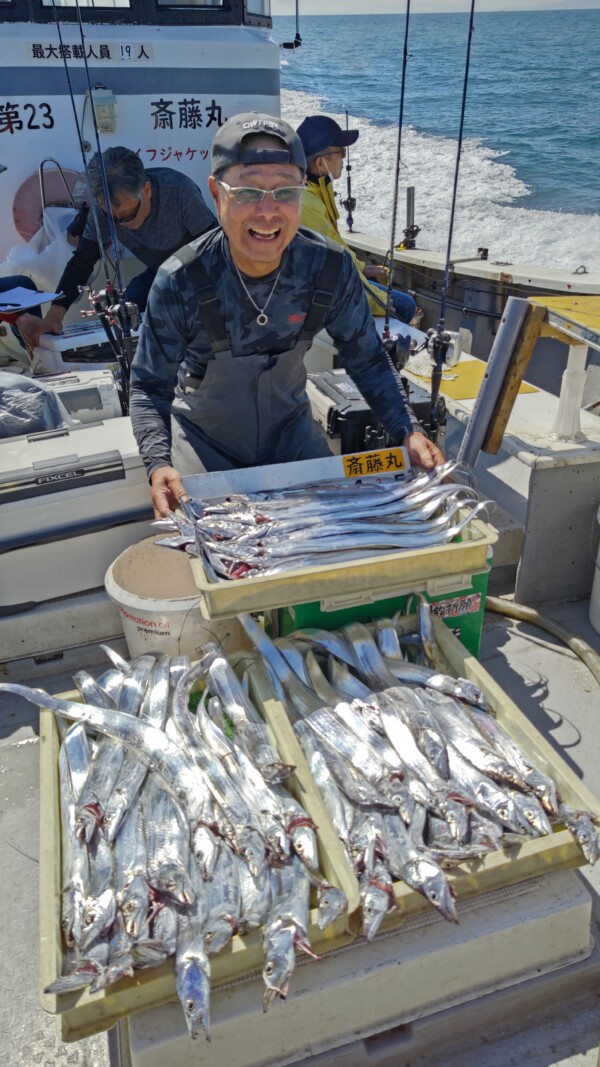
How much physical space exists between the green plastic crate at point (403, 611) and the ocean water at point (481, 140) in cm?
953

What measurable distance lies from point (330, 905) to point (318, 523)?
1.40 meters

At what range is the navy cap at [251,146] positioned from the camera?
2691 millimetres

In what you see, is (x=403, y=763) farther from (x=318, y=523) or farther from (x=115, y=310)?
(x=115, y=310)

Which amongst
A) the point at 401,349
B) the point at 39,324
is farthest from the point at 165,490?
the point at 39,324

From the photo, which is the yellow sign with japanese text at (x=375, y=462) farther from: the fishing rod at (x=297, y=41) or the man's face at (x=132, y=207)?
the fishing rod at (x=297, y=41)

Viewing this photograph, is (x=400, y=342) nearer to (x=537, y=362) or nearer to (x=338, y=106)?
(x=537, y=362)

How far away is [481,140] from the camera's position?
25.2 m

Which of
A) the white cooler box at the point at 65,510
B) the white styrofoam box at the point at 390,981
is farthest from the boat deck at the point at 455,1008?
the white cooler box at the point at 65,510

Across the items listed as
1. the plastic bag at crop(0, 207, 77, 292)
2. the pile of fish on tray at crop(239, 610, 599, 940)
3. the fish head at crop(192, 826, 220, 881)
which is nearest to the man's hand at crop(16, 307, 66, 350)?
the plastic bag at crop(0, 207, 77, 292)

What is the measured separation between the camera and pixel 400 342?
503 centimetres

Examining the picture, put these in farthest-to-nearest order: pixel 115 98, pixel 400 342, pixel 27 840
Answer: pixel 115 98 < pixel 400 342 < pixel 27 840

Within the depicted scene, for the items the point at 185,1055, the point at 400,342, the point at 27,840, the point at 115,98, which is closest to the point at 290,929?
Result: the point at 185,1055

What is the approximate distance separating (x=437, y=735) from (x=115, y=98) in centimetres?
596

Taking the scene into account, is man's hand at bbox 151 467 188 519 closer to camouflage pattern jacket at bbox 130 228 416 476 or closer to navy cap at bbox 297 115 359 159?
camouflage pattern jacket at bbox 130 228 416 476
